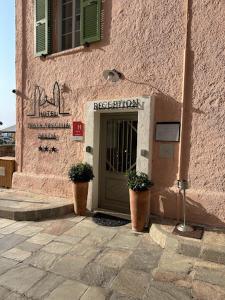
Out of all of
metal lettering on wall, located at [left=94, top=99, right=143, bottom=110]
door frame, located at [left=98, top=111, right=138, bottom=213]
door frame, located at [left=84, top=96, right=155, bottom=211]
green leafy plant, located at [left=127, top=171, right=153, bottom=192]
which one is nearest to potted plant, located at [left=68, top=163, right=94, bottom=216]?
door frame, located at [left=84, top=96, right=155, bottom=211]

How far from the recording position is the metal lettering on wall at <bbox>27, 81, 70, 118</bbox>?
6.59 meters

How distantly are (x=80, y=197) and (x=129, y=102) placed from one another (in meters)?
2.29

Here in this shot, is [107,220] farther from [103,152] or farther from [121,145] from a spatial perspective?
[121,145]

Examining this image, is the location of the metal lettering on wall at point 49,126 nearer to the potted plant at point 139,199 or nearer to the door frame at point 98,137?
the door frame at point 98,137

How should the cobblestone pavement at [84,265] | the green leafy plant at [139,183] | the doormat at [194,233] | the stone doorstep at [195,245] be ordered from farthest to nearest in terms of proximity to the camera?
the green leafy plant at [139,183] → the doormat at [194,233] → the stone doorstep at [195,245] → the cobblestone pavement at [84,265]

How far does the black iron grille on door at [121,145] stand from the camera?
5816 millimetres

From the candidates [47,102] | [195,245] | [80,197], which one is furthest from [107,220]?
[47,102]

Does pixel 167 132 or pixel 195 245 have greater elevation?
pixel 167 132

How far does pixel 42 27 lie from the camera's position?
6.75m

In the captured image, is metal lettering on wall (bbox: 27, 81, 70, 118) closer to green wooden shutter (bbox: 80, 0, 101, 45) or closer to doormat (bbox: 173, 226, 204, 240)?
green wooden shutter (bbox: 80, 0, 101, 45)

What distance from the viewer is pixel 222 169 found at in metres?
4.64

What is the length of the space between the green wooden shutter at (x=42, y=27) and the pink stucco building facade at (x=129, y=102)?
0.34 ft

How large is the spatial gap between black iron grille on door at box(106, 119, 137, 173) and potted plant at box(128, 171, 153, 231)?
0.91m

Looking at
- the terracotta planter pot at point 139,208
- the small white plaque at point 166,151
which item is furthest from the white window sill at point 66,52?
the terracotta planter pot at point 139,208
